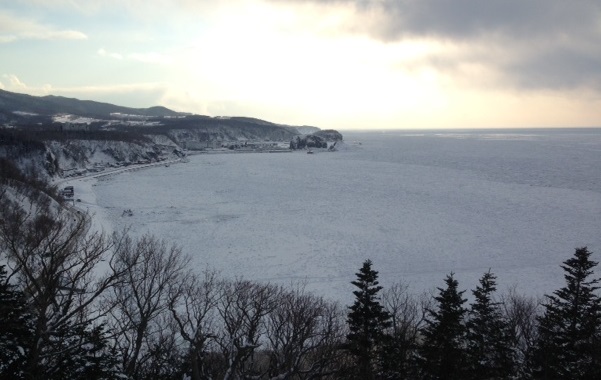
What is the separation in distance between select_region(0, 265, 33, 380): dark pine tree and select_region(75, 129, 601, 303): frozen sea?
50.4 feet

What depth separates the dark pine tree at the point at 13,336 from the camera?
307 inches

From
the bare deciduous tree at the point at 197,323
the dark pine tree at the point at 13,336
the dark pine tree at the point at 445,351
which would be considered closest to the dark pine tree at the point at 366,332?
the dark pine tree at the point at 445,351

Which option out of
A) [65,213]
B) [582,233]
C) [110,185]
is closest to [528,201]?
[582,233]

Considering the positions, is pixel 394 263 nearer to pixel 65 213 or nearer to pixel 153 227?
pixel 153 227

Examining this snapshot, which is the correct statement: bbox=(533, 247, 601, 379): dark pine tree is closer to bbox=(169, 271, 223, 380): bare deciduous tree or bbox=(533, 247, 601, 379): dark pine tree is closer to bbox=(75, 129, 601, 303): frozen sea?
bbox=(75, 129, 601, 303): frozen sea

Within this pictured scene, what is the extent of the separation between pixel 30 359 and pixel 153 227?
94.0 ft

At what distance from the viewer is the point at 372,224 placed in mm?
37094

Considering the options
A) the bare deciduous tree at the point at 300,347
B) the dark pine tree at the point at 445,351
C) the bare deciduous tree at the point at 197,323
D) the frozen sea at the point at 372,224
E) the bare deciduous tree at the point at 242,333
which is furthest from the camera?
the frozen sea at the point at 372,224

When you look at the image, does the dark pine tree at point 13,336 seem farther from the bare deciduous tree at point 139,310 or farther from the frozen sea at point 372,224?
the frozen sea at point 372,224

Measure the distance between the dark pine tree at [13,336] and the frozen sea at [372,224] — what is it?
15355 millimetres

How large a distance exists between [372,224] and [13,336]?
103 feet

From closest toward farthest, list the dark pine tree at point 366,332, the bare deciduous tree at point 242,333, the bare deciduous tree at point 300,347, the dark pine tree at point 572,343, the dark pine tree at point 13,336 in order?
the dark pine tree at point 13,336
the bare deciduous tree at point 242,333
the bare deciduous tree at point 300,347
the dark pine tree at point 572,343
the dark pine tree at point 366,332

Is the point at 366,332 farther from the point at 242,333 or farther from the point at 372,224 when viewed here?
the point at 372,224

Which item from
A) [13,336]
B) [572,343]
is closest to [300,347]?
[13,336]
